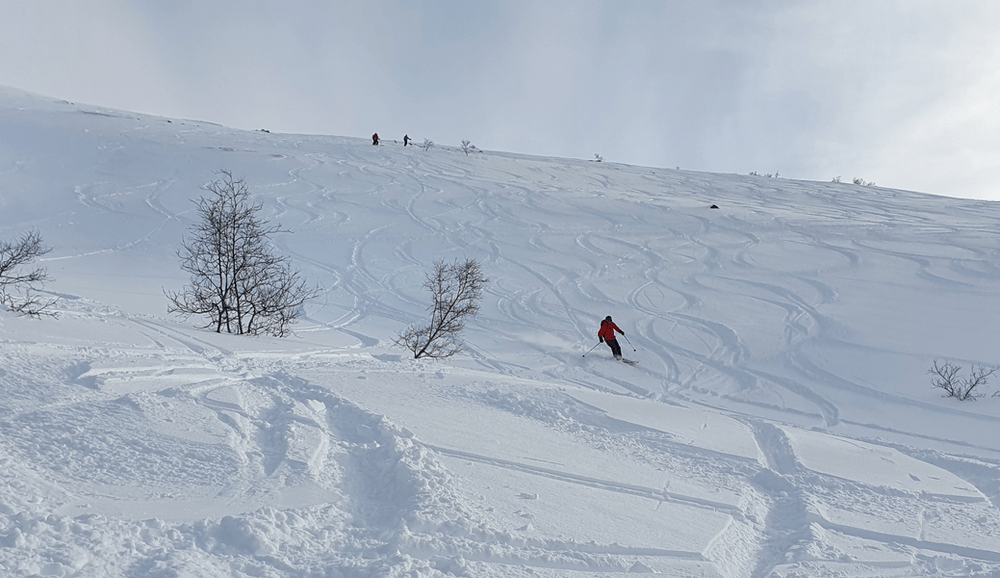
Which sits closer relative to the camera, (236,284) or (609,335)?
(236,284)

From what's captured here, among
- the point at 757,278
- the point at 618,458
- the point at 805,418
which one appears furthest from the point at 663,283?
the point at 618,458

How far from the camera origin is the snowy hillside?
424 cm

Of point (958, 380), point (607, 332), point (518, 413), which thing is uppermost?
point (958, 380)

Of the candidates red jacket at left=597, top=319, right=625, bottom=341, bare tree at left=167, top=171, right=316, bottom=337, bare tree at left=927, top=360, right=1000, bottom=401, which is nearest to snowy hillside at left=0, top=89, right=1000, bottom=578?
bare tree at left=927, top=360, right=1000, bottom=401

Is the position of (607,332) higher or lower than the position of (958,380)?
lower

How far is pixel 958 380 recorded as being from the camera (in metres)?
13.1

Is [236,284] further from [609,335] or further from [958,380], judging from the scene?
[958,380]

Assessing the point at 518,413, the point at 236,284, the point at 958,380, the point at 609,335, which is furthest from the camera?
the point at 609,335

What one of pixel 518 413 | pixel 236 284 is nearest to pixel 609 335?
pixel 518 413

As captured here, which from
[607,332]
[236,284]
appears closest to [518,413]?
[607,332]

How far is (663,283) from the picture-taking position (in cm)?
2048

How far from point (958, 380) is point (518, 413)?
35.3 feet

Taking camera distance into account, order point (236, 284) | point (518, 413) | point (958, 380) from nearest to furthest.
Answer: point (518, 413)
point (236, 284)
point (958, 380)

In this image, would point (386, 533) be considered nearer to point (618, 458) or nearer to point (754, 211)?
point (618, 458)
